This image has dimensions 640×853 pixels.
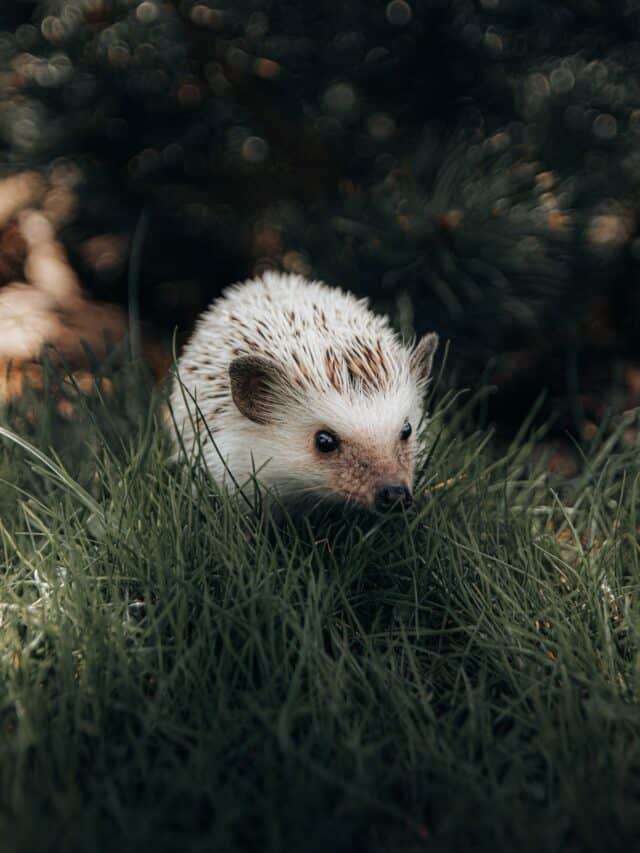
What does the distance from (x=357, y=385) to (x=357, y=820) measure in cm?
107

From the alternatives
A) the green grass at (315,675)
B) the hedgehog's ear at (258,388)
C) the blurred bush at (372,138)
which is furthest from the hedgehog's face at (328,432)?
the blurred bush at (372,138)

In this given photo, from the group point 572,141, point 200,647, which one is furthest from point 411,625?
point 572,141

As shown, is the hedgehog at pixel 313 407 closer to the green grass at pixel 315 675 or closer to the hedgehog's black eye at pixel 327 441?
the hedgehog's black eye at pixel 327 441

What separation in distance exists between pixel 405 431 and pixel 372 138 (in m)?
1.13

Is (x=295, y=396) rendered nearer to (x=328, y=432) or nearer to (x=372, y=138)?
(x=328, y=432)

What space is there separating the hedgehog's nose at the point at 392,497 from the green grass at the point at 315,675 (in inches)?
2.3

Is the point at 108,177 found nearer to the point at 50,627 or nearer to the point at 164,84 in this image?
the point at 164,84

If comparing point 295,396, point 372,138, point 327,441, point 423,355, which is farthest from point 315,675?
point 372,138

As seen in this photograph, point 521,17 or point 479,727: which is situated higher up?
point 521,17

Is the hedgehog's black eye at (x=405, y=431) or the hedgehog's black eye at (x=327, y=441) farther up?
the hedgehog's black eye at (x=405, y=431)

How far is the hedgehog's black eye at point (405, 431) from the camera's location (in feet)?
7.21

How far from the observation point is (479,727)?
165 centimetres

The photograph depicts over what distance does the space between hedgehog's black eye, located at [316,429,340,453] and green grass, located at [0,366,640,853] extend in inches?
7.0

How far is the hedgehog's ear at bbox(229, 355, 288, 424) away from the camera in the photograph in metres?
2.22
